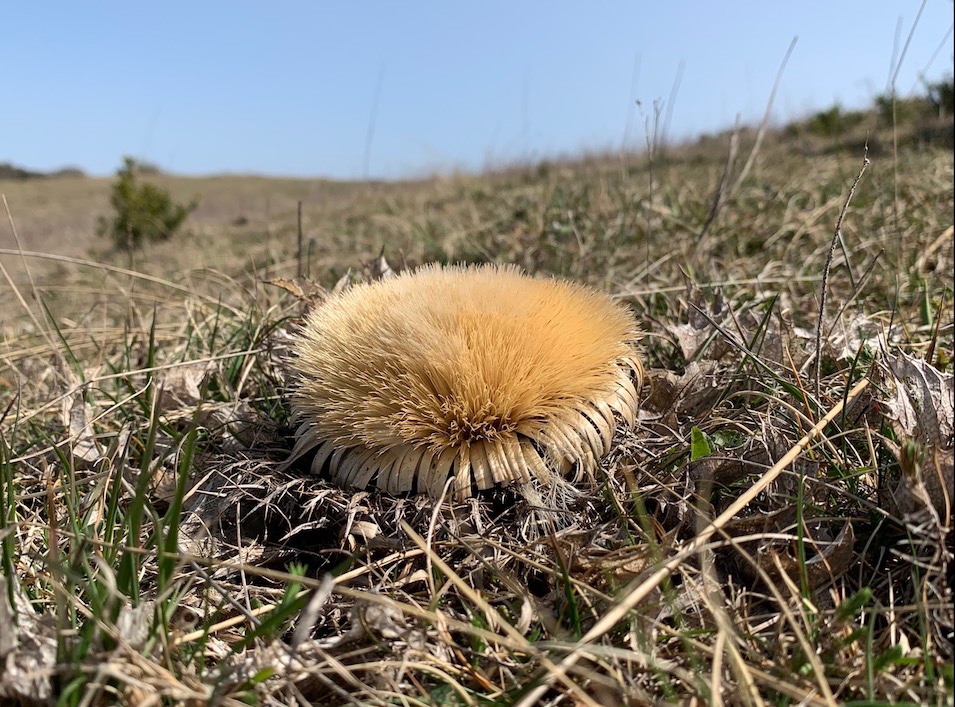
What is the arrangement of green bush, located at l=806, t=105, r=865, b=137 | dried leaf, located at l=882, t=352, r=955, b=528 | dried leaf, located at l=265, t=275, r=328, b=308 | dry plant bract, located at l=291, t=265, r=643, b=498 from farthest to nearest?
green bush, located at l=806, t=105, r=865, b=137
dried leaf, located at l=265, t=275, r=328, b=308
dry plant bract, located at l=291, t=265, r=643, b=498
dried leaf, located at l=882, t=352, r=955, b=528

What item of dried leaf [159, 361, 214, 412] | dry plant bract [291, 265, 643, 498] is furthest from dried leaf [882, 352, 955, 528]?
dried leaf [159, 361, 214, 412]

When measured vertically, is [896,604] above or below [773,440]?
below

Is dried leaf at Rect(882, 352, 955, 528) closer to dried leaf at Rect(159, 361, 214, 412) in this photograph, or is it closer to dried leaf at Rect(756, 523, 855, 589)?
dried leaf at Rect(756, 523, 855, 589)

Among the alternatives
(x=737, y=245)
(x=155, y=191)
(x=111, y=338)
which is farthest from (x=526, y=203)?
(x=155, y=191)

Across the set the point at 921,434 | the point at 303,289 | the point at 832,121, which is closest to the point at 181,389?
the point at 303,289

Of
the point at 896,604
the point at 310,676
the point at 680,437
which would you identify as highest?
the point at 680,437

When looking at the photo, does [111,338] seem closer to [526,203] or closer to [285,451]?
[285,451]
